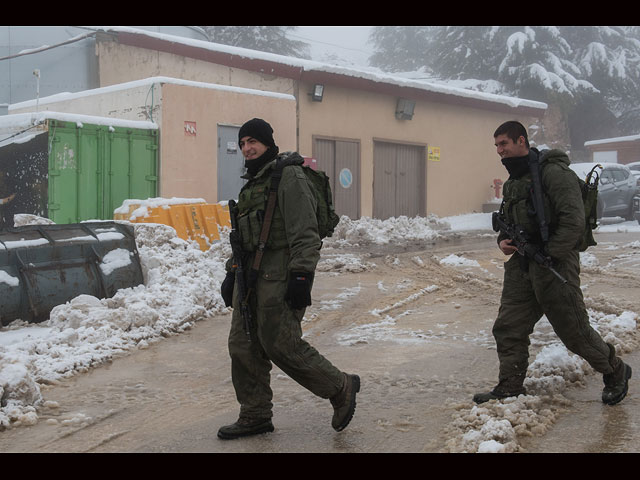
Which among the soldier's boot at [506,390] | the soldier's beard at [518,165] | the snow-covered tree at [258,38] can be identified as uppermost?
the snow-covered tree at [258,38]

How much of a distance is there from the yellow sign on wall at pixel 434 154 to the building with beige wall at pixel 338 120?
0.05 metres

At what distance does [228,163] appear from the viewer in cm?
1402

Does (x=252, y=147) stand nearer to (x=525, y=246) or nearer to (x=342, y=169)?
(x=525, y=246)

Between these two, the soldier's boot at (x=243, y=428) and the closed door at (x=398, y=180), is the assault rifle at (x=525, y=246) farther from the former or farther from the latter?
the closed door at (x=398, y=180)

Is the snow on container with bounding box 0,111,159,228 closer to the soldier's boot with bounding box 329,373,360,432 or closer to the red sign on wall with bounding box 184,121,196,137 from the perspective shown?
the red sign on wall with bounding box 184,121,196,137

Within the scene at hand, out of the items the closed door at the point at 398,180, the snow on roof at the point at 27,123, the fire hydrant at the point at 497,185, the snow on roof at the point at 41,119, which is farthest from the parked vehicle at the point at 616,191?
the snow on roof at the point at 27,123

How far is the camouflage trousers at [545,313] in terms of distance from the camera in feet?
13.4

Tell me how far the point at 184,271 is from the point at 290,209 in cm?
461

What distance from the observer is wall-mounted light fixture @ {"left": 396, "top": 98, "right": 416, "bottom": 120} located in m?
18.6

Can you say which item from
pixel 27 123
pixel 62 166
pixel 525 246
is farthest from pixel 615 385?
pixel 27 123

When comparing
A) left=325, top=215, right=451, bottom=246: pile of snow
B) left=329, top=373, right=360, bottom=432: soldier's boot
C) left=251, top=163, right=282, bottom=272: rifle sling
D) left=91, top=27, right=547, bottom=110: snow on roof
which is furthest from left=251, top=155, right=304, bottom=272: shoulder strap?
left=91, top=27, right=547, bottom=110: snow on roof

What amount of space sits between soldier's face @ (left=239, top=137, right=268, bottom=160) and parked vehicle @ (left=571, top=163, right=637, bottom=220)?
53.9 ft

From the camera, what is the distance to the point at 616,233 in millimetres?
15805

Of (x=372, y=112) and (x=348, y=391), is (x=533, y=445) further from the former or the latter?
(x=372, y=112)
